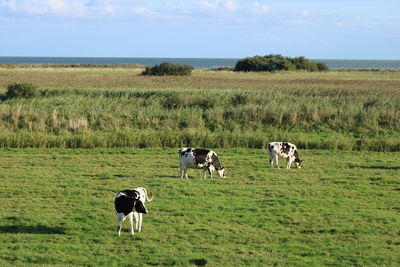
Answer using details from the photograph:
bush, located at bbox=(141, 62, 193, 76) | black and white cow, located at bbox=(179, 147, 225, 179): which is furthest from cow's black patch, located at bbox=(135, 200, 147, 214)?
bush, located at bbox=(141, 62, 193, 76)

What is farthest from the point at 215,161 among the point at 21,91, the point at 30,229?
the point at 21,91

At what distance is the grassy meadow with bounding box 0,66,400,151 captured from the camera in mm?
30969

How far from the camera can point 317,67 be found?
371 feet

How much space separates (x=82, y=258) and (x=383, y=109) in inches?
1215

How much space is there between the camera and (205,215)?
50.8ft

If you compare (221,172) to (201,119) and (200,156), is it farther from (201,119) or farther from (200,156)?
(201,119)

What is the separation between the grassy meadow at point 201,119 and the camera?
30969 millimetres

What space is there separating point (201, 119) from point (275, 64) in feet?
240

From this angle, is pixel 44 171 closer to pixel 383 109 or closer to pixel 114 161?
pixel 114 161

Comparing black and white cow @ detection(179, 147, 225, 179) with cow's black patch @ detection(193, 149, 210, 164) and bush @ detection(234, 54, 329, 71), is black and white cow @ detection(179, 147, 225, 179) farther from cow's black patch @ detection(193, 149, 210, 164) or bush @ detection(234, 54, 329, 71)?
bush @ detection(234, 54, 329, 71)

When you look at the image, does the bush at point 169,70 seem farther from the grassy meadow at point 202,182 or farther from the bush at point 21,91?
the grassy meadow at point 202,182

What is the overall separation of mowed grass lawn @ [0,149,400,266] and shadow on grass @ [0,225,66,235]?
1.0 inches

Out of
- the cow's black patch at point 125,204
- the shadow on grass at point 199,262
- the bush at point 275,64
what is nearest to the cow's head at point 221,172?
the cow's black patch at point 125,204

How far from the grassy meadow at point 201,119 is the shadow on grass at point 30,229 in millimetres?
16146
